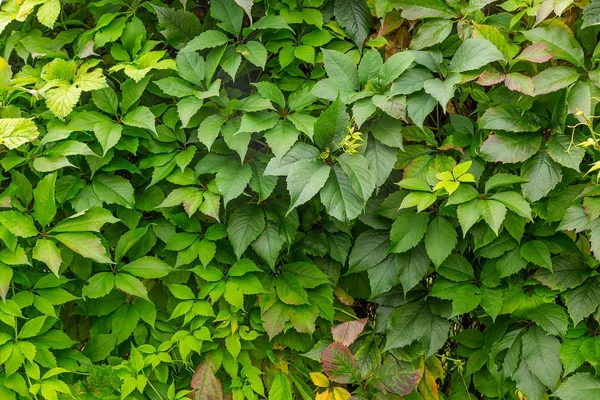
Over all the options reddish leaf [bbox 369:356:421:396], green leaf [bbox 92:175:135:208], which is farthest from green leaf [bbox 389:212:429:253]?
green leaf [bbox 92:175:135:208]

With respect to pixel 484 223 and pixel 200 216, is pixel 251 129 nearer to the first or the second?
pixel 200 216

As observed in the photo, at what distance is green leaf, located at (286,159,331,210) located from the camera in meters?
1.83

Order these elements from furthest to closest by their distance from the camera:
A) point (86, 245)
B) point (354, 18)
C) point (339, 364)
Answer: point (354, 18) → point (339, 364) → point (86, 245)

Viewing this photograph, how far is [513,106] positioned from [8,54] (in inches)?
64.3

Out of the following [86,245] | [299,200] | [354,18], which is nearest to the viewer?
[299,200]

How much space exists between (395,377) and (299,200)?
670 mm

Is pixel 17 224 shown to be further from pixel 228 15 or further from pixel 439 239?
pixel 439 239

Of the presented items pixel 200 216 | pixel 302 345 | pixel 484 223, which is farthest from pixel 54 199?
pixel 484 223

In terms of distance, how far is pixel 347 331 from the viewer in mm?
2109

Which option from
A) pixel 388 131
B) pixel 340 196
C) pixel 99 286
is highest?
pixel 388 131

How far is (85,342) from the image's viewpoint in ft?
7.30

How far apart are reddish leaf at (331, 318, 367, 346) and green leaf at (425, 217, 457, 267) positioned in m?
0.35

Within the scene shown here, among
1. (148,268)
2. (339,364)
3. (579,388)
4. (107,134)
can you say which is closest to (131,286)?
(148,268)

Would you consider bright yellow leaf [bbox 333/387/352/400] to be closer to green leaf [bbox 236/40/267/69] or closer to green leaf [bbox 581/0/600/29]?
green leaf [bbox 236/40/267/69]
